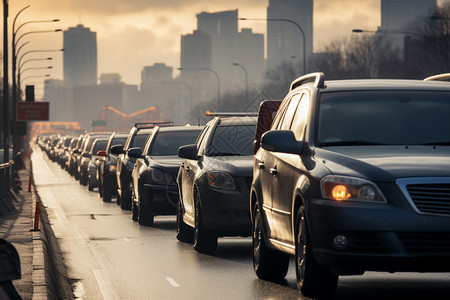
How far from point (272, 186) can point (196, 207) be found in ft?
14.0

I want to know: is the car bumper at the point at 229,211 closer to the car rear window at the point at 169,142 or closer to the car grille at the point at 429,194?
the car grille at the point at 429,194

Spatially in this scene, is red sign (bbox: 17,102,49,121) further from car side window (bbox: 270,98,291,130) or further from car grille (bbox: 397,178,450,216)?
car grille (bbox: 397,178,450,216)

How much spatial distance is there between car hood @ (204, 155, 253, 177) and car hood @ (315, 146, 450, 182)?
4.65 m

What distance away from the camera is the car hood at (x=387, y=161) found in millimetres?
9039

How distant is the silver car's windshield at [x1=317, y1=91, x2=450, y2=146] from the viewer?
10094mm

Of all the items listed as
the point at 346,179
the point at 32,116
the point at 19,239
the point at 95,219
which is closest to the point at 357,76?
the point at 32,116

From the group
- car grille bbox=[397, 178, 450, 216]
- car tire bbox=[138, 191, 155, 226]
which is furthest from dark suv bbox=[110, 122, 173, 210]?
car grille bbox=[397, 178, 450, 216]

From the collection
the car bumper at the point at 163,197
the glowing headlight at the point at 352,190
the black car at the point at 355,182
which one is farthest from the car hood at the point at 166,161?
the glowing headlight at the point at 352,190

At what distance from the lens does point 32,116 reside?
53.6 m

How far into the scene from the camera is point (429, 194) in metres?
8.97

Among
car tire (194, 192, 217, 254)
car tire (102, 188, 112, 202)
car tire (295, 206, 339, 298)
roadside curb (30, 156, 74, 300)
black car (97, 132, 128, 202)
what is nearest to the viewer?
car tire (295, 206, 339, 298)

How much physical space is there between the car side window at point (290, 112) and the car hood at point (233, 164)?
2842 millimetres

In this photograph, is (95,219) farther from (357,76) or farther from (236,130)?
(357,76)

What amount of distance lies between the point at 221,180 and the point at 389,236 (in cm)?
584
